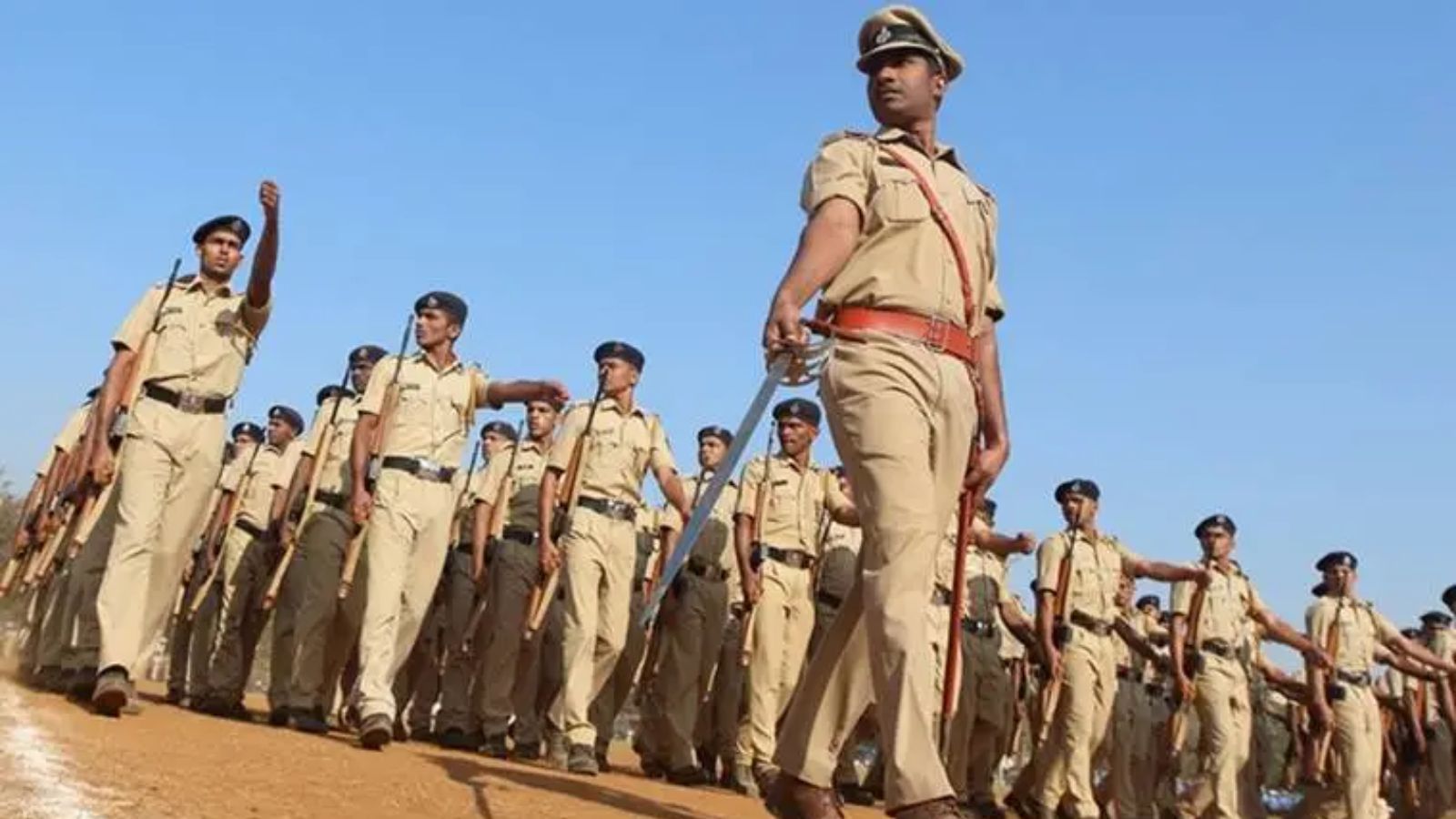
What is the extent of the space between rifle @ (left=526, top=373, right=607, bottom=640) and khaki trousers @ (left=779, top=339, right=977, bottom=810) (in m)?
4.24

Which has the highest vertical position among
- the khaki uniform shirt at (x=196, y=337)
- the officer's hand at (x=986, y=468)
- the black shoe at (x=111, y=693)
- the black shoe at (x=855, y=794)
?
the khaki uniform shirt at (x=196, y=337)

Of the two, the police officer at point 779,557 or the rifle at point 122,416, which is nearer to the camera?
the rifle at point 122,416

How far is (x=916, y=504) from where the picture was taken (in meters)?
4.15

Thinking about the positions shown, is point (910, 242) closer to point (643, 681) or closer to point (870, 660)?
point (870, 660)

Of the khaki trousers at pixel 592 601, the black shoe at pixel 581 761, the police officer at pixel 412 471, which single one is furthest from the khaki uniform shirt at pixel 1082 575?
the police officer at pixel 412 471

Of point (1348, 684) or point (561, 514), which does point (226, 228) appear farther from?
point (1348, 684)

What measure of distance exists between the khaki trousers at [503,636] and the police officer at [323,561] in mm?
1003

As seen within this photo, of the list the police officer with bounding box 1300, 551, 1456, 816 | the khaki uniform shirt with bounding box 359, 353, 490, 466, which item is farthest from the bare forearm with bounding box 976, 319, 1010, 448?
the police officer with bounding box 1300, 551, 1456, 816

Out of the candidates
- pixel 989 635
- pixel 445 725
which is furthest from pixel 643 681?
pixel 989 635

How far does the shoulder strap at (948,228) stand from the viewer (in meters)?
4.54

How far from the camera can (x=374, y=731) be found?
6723 mm

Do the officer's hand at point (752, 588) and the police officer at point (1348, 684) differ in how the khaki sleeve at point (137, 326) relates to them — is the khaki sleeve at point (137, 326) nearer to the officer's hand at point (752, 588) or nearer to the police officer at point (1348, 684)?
the officer's hand at point (752, 588)

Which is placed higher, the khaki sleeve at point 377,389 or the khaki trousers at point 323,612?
the khaki sleeve at point 377,389

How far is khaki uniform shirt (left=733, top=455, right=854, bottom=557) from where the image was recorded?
31.2ft
